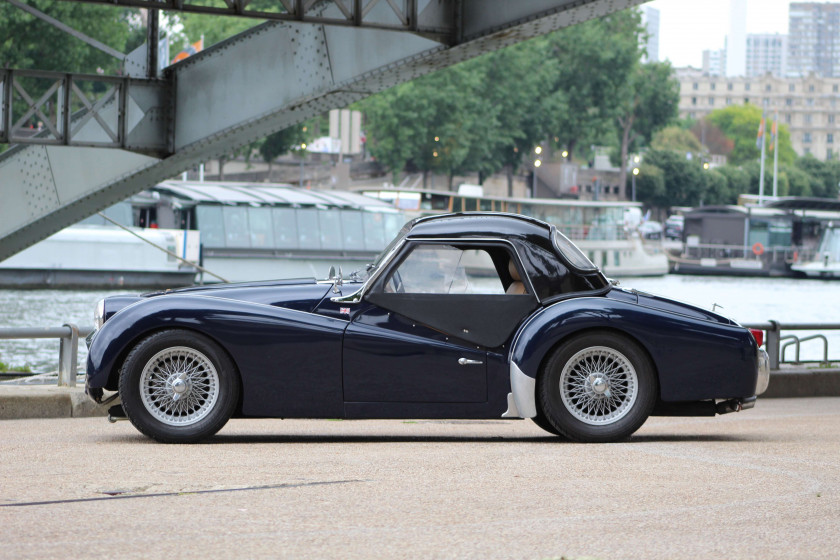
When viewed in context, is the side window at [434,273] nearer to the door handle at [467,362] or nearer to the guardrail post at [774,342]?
the door handle at [467,362]

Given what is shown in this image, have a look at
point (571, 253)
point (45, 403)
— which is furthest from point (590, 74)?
point (571, 253)

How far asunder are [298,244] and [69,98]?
32.8 meters

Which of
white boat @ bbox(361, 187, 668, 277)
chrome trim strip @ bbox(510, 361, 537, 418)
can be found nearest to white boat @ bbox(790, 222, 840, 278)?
white boat @ bbox(361, 187, 668, 277)

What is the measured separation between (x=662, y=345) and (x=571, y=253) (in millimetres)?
876

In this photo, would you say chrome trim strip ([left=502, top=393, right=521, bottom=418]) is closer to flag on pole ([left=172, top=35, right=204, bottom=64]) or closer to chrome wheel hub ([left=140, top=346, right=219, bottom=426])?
chrome wheel hub ([left=140, top=346, right=219, bottom=426])

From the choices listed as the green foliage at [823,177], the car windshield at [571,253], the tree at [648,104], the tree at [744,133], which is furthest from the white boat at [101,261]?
the tree at [744,133]

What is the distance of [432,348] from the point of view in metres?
8.23

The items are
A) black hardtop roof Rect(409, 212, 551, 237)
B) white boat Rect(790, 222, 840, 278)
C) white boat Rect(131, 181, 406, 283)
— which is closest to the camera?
black hardtop roof Rect(409, 212, 551, 237)

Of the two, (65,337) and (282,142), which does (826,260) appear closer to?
(282,142)

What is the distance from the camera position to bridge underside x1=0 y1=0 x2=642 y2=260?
14516 millimetres

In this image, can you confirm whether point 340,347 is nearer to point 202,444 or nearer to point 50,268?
point 202,444

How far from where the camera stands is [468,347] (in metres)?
8.30

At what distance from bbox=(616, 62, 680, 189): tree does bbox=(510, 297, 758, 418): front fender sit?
108065 mm

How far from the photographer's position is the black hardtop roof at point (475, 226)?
8.54m
